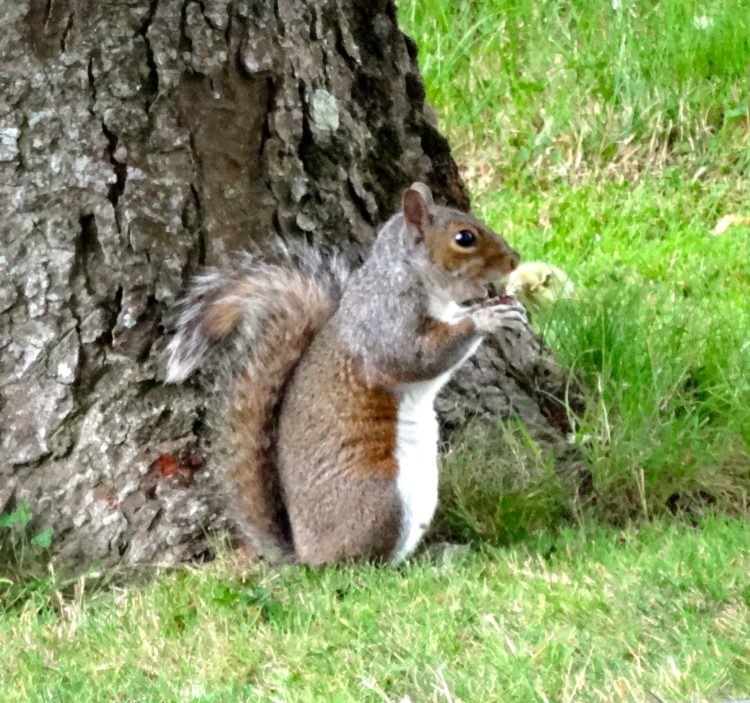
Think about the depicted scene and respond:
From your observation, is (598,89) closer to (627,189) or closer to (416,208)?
(627,189)

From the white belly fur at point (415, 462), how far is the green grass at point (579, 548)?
0.08 meters

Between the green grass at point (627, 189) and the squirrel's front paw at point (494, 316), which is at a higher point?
the squirrel's front paw at point (494, 316)

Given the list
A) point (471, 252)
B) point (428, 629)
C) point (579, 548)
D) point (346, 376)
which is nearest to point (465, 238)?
point (471, 252)

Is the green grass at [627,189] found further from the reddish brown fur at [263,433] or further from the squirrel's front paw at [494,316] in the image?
the reddish brown fur at [263,433]

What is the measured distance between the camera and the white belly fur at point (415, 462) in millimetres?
3148

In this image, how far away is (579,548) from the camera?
3109mm

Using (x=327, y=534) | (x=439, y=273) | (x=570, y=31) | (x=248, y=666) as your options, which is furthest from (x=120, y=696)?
(x=570, y=31)

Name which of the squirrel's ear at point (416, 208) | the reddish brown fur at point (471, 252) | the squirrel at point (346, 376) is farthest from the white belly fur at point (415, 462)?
the squirrel's ear at point (416, 208)

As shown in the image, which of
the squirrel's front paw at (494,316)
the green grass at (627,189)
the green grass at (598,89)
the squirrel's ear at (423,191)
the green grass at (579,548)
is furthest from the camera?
the green grass at (598,89)

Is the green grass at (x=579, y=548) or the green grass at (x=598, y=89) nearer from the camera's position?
the green grass at (x=579, y=548)

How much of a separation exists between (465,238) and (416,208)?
0.12 meters

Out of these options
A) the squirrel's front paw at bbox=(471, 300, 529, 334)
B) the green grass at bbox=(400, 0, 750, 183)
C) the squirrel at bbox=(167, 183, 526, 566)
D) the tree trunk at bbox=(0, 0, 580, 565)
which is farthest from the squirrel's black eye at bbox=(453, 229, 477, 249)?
the green grass at bbox=(400, 0, 750, 183)

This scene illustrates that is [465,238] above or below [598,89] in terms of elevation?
above

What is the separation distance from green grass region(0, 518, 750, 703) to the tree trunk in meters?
0.23
